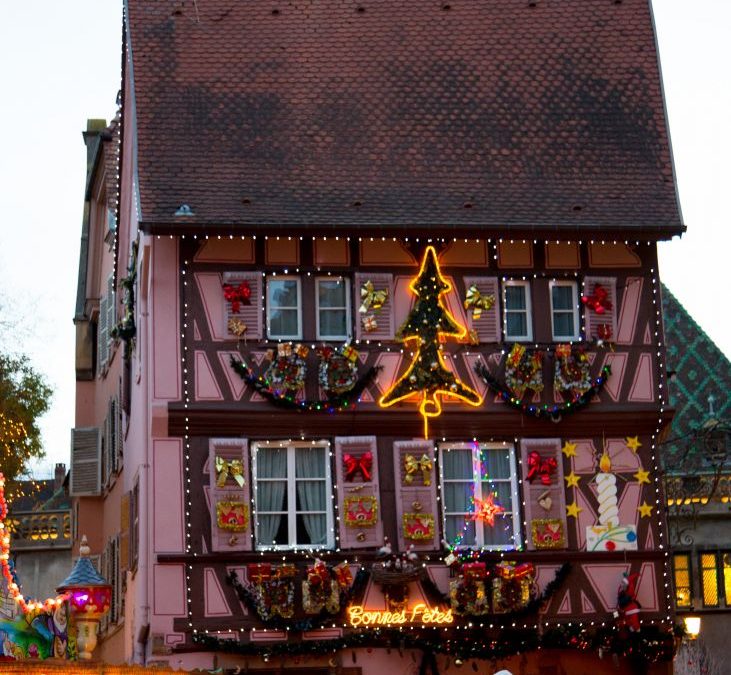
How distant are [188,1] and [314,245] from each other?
4512mm

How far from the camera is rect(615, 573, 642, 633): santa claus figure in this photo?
30.3 m

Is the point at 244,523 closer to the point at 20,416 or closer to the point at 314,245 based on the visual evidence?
the point at 314,245

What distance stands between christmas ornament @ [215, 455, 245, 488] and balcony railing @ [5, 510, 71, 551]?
19.4 m

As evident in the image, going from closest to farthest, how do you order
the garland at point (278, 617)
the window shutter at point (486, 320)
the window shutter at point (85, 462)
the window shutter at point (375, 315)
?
the garland at point (278, 617), the window shutter at point (375, 315), the window shutter at point (486, 320), the window shutter at point (85, 462)

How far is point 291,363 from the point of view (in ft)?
99.8

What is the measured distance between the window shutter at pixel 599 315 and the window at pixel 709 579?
46.7ft

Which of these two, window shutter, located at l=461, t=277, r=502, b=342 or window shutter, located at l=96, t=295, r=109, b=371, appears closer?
window shutter, located at l=461, t=277, r=502, b=342

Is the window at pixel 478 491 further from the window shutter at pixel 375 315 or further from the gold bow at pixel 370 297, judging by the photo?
the gold bow at pixel 370 297

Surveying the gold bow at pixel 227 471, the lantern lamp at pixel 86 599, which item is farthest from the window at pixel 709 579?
the lantern lamp at pixel 86 599

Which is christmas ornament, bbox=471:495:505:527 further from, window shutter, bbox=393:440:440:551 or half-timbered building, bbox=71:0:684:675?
window shutter, bbox=393:440:440:551

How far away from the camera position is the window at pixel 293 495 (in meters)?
30.3

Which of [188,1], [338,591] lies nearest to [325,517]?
[338,591]

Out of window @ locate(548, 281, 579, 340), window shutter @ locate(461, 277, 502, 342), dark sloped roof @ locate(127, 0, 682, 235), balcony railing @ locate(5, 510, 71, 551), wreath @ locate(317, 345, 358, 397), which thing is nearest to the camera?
wreath @ locate(317, 345, 358, 397)

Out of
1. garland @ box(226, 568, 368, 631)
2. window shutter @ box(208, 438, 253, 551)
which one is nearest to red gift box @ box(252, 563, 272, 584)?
garland @ box(226, 568, 368, 631)
